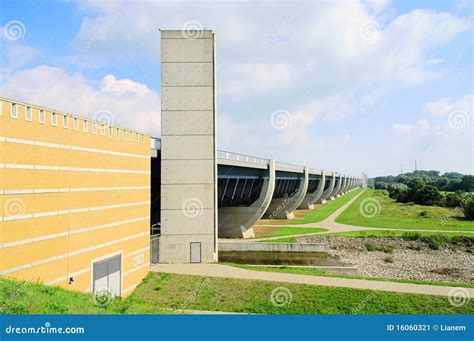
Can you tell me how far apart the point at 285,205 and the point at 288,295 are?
42.5m

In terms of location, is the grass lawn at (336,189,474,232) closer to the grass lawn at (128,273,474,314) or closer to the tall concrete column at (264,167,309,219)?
the tall concrete column at (264,167,309,219)

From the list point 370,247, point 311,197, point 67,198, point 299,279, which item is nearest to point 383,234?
point 370,247

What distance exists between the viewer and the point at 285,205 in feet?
205

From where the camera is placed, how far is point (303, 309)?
62.8 feet

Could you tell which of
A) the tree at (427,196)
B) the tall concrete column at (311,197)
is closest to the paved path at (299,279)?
the tall concrete column at (311,197)

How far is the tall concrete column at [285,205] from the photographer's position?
61.8m

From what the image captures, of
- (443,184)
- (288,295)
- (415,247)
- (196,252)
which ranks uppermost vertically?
(443,184)

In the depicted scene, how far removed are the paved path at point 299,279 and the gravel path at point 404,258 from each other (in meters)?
7.15

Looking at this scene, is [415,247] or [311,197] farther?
[311,197]

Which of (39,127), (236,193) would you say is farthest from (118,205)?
(236,193)
